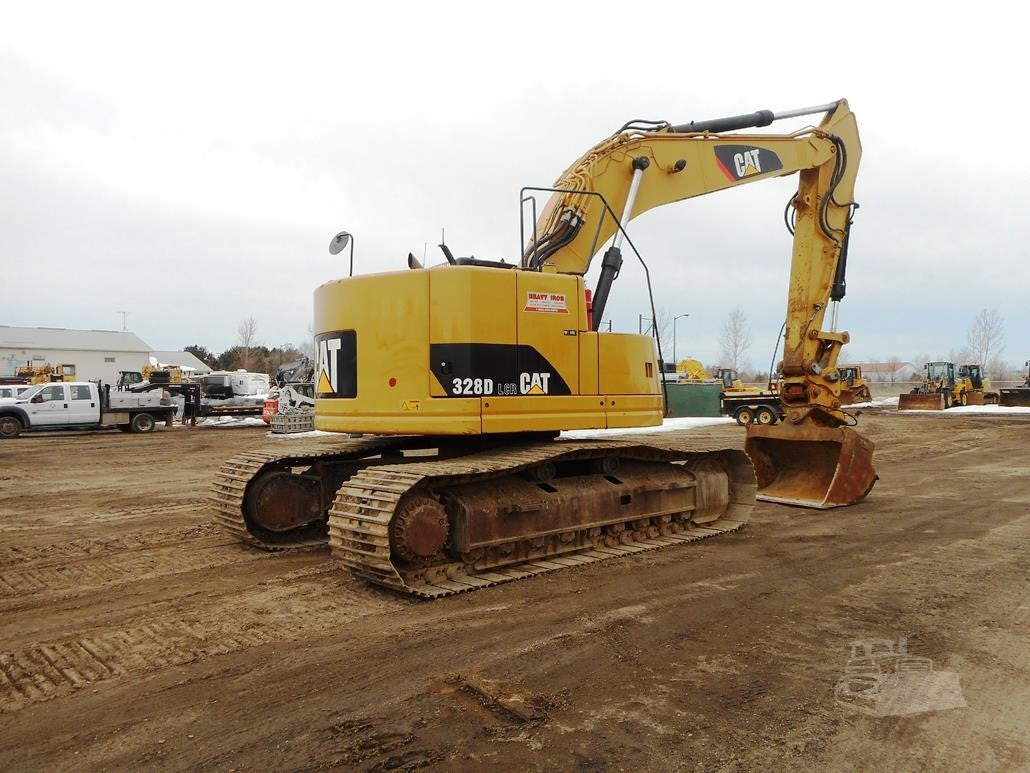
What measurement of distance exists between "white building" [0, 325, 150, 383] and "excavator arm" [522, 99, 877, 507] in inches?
2772

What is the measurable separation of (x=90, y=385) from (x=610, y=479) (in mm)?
24378

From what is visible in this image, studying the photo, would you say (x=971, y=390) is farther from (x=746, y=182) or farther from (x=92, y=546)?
(x=92, y=546)

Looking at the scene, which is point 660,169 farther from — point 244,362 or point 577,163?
point 244,362

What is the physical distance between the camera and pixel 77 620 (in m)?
5.39

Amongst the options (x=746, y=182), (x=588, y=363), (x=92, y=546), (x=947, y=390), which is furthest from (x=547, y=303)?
(x=947, y=390)

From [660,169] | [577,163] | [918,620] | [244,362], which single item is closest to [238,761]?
[918,620]

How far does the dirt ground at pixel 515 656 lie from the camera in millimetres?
3506

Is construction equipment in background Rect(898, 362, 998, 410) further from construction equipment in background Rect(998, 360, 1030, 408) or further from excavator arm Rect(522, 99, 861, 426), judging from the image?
excavator arm Rect(522, 99, 861, 426)

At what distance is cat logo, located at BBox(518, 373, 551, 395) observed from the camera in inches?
267

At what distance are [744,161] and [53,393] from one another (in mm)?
24531

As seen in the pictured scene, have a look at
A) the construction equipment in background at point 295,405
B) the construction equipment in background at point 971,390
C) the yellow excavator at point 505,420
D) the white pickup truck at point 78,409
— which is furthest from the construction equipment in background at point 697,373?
the yellow excavator at point 505,420

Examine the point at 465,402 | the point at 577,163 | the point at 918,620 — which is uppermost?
the point at 577,163

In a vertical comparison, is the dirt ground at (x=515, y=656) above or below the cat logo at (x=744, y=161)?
below
